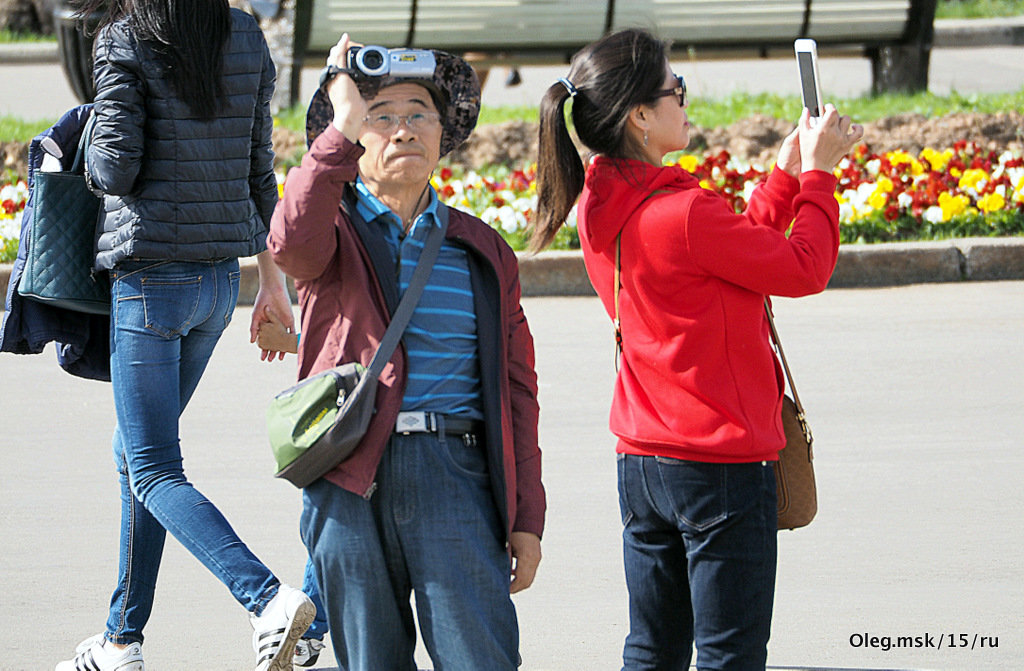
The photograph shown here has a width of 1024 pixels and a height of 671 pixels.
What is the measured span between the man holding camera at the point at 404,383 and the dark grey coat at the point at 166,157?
0.86 m

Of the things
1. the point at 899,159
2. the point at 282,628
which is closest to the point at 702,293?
the point at 282,628

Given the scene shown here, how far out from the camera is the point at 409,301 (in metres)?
2.73

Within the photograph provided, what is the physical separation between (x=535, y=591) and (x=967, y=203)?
4.95 metres

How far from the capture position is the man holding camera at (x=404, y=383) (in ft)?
8.78

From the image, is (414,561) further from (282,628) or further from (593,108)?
(593,108)

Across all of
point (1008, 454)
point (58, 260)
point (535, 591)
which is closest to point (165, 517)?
point (58, 260)

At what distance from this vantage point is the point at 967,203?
8.52 m

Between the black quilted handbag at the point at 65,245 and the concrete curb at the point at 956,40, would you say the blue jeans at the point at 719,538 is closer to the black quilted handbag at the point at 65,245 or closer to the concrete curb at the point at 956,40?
the black quilted handbag at the point at 65,245

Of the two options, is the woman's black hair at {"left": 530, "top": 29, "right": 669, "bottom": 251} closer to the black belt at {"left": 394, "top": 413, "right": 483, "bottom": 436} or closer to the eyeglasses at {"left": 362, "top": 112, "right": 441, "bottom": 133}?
the eyeglasses at {"left": 362, "top": 112, "right": 441, "bottom": 133}

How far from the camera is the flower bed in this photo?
8.46 m

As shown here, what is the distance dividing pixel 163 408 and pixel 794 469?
1.51 m

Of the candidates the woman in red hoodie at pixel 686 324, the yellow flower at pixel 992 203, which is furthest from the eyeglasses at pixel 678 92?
the yellow flower at pixel 992 203

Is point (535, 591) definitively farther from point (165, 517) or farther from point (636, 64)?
point (636, 64)

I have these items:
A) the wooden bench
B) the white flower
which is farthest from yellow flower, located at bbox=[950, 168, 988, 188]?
the wooden bench
